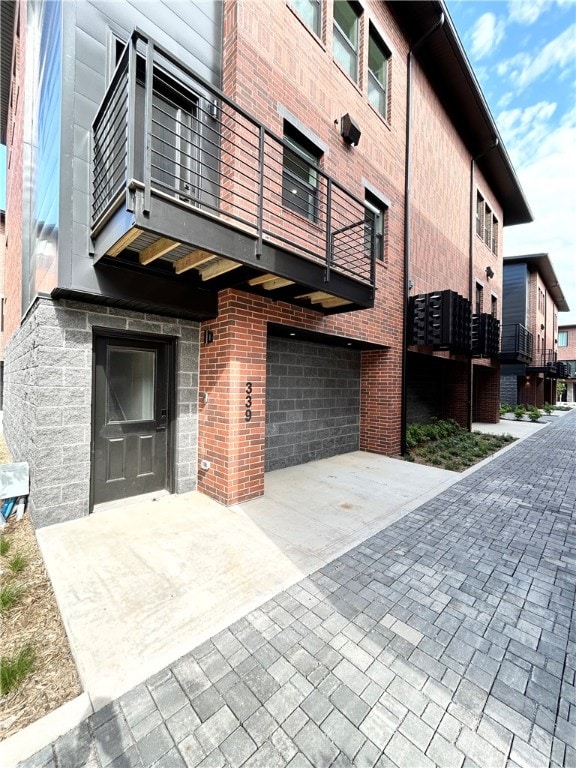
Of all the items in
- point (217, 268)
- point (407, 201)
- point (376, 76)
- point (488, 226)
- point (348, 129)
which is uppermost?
point (376, 76)

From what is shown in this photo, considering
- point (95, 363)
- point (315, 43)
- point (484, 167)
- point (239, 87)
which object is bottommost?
point (95, 363)

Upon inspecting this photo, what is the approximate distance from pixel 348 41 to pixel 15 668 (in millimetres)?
9872

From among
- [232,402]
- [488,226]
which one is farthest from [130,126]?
[488,226]

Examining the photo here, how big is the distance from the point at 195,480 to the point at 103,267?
292cm

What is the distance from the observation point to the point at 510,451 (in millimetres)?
8477

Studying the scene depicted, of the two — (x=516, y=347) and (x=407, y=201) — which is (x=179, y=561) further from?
(x=516, y=347)

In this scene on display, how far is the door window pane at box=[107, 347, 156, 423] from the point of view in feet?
13.3

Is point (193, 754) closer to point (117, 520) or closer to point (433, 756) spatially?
point (433, 756)

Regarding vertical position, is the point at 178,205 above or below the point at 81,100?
below

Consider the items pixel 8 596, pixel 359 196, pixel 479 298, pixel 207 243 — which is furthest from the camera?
pixel 479 298

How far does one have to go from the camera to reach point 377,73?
7.50m

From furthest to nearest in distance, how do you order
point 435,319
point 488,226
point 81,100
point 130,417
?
point 488,226, point 435,319, point 130,417, point 81,100

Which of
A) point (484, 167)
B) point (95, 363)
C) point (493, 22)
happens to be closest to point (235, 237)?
point (95, 363)

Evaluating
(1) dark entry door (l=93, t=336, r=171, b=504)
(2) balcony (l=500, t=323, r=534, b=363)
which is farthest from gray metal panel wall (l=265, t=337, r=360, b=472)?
(2) balcony (l=500, t=323, r=534, b=363)
